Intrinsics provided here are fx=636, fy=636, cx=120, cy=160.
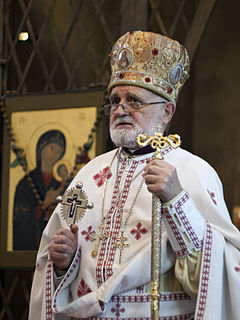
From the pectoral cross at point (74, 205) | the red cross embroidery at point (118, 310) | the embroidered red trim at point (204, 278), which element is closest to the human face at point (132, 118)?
the pectoral cross at point (74, 205)

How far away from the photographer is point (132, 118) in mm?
2623

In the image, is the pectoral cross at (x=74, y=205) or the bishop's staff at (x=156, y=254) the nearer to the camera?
the bishop's staff at (x=156, y=254)

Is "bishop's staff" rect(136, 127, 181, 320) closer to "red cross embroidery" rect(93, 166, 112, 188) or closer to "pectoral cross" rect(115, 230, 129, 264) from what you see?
"pectoral cross" rect(115, 230, 129, 264)

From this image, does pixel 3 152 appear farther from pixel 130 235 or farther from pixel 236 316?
pixel 236 316

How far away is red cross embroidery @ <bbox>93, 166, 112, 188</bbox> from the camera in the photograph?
280cm

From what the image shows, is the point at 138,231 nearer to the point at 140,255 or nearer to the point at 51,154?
the point at 140,255

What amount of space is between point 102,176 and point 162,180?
0.64 metres

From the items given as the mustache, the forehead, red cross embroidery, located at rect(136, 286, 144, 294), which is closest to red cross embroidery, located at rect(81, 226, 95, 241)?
red cross embroidery, located at rect(136, 286, 144, 294)

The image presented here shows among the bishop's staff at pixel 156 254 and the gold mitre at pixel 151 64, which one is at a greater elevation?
the gold mitre at pixel 151 64

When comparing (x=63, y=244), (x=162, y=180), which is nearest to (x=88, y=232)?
(x=63, y=244)

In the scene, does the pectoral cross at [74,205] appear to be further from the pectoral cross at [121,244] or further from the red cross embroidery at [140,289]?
the red cross embroidery at [140,289]

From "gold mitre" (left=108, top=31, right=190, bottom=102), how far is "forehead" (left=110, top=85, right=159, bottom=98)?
17mm

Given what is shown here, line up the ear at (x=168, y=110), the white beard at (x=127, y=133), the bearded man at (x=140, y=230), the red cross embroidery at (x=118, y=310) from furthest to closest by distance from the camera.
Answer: the ear at (x=168, y=110), the white beard at (x=127, y=133), the red cross embroidery at (x=118, y=310), the bearded man at (x=140, y=230)

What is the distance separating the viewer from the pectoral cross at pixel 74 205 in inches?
97.0
